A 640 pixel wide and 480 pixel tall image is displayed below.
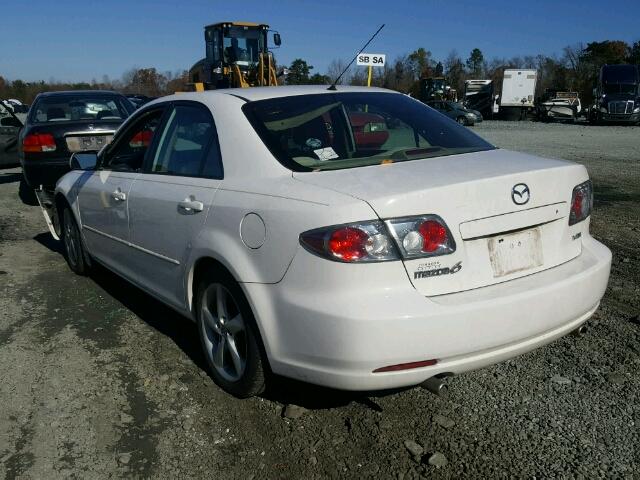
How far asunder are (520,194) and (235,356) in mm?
1642

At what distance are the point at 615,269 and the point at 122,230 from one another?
401 centimetres

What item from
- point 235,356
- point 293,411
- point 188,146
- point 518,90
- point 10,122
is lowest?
point 518,90

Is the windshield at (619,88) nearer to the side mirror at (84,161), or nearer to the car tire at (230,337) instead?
the side mirror at (84,161)

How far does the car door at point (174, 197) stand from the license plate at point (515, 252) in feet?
4.78

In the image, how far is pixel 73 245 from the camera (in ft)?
18.3

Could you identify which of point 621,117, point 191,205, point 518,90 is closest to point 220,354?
point 191,205

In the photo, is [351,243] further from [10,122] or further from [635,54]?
[635,54]

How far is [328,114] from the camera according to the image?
11.6 feet

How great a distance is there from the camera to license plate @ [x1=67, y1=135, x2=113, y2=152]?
28.3 feet

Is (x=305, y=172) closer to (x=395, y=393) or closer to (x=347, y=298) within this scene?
(x=347, y=298)

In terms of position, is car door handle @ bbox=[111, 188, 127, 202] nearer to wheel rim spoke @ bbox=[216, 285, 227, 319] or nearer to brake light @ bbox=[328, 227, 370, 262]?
wheel rim spoke @ bbox=[216, 285, 227, 319]

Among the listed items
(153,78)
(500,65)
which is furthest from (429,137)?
(153,78)

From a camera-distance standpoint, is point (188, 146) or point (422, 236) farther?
point (188, 146)

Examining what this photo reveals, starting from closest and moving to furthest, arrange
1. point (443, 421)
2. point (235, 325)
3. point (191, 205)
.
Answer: point (443, 421), point (235, 325), point (191, 205)
